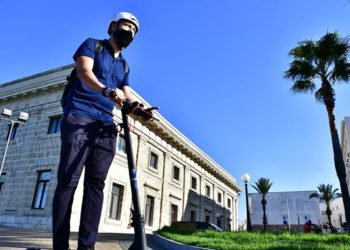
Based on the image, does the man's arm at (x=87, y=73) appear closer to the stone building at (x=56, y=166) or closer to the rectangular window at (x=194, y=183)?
the stone building at (x=56, y=166)

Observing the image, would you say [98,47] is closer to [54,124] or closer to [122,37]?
[122,37]

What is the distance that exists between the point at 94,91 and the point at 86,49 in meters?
0.38

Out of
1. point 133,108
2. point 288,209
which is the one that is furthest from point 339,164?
point 288,209

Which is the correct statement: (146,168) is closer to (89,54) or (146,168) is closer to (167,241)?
(167,241)

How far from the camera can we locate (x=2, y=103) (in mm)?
21438

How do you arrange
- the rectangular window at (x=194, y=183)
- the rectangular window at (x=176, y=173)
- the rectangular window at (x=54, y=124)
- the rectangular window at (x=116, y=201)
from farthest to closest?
the rectangular window at (x=194, y=183) < the rectangular window at (x=176, y=173) < the rectangular window at (x=116, y=201) < the rectangular window at (x=54, y=124)

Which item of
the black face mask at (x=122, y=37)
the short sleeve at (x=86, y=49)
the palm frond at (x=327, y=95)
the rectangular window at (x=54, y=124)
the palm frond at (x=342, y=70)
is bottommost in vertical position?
the short sleeve at (x=86, y=49)

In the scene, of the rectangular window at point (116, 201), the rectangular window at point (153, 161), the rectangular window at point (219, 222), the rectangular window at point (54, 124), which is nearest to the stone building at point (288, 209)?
the rectangular window at point (219, 222)

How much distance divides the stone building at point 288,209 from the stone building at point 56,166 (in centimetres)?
3706

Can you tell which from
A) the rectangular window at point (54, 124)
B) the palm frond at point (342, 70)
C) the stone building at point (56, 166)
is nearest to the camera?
the stone building at point (56, 166)

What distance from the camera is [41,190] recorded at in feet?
54.6

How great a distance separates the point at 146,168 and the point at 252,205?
151ft

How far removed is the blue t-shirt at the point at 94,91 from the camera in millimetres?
2668

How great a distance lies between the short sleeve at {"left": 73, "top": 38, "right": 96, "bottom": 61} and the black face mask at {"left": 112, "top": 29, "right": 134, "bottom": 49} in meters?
0.21
